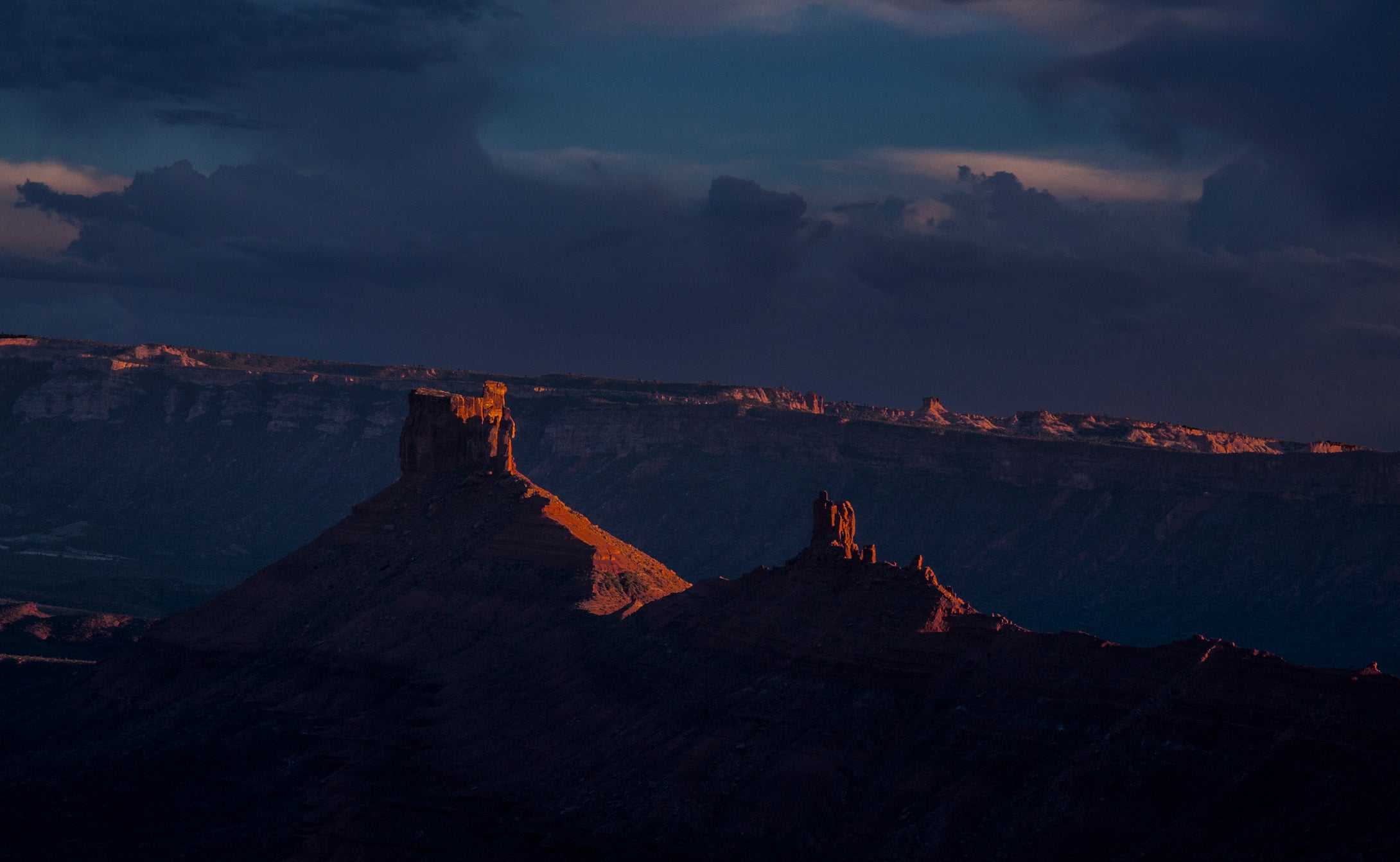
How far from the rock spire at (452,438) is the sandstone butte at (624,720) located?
8.3 inches

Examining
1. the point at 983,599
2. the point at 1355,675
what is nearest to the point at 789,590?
the point at 1355,675

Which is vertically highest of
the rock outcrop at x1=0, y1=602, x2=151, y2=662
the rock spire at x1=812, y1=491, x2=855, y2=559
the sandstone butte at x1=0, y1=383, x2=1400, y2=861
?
the rock spire at x1=812, y1=491, x2=855, y2=559

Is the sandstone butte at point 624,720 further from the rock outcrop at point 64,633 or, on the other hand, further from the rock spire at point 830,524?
the rock outcrop at point 64,633

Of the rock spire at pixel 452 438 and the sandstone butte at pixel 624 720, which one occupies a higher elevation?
the rock spire at pixel 452 438

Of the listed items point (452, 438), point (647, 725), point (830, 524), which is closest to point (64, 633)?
point (452, 438)

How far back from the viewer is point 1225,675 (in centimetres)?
5488

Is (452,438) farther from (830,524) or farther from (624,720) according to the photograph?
(830,524)

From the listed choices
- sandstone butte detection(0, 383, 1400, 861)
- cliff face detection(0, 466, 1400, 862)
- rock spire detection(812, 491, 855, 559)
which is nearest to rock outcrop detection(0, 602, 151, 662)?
sandstone butte detection(0, 383, 1400, 861)

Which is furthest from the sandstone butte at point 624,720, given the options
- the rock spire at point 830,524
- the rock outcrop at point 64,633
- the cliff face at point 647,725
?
the rock outcrop at point 64,633

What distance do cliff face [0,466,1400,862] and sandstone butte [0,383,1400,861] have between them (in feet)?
0.49

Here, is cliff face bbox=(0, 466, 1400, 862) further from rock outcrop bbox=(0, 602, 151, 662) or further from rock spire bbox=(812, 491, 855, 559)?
rock outcrop bbox=(0, 602, 151, 662)

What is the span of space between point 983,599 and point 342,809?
10025 centimetres

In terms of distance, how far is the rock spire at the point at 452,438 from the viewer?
109 m

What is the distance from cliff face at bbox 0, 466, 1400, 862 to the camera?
5234cm
